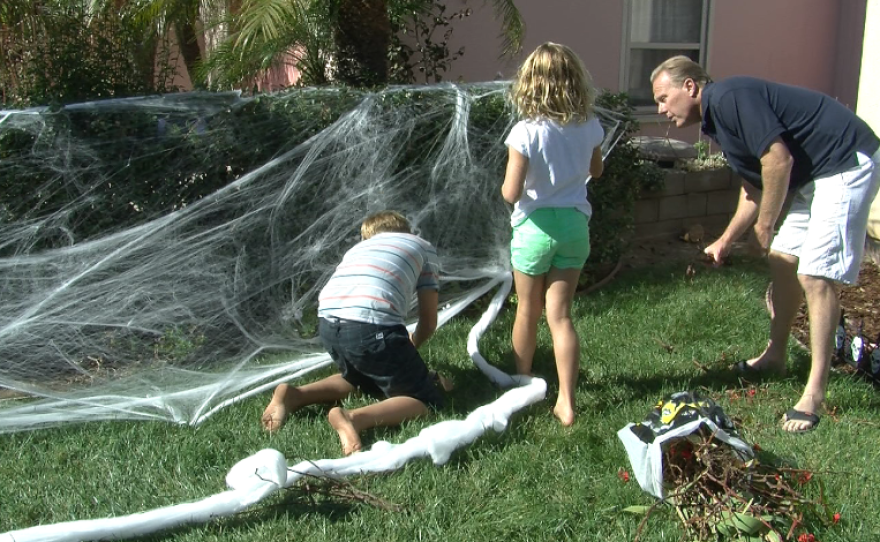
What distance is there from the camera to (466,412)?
4.20 metres

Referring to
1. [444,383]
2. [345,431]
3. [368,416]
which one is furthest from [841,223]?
[345,431]

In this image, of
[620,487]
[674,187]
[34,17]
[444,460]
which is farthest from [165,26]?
[620,487]

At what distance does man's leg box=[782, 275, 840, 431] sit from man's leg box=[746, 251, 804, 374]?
1.47ft

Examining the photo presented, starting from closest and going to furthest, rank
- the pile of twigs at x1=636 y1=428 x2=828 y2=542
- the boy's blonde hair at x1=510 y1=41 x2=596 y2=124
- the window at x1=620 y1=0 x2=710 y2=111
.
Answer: the pile of twigs at x1=636 y1=428 x2=828 y2=542, the boy's blonde hair at x1=510 y1=41 x2=596 y2=124, the window at x1=620 y1=0 x2=710 y2=111

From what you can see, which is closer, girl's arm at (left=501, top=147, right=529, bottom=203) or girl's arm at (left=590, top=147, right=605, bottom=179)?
girl's arm at (left=501, top=147, right=529, bottom=203)

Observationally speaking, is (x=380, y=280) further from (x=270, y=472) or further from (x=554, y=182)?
(x=270, y=472)

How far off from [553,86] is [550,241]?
2.24 ft

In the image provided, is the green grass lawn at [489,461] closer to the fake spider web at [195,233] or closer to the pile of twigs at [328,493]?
the pile of twigs at [328,493]

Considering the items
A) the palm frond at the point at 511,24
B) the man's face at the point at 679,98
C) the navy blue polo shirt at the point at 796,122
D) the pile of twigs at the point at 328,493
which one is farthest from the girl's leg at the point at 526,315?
A: the palm frond at the point at 511,24

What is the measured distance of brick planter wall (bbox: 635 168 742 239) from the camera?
7309 millimetres

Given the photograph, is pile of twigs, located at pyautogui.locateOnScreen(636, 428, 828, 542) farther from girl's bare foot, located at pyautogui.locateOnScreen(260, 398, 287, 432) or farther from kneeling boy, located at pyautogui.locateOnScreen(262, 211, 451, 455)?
girl's bare foot, located at pyautogui.locateOnScreen(260, 398, 287, 432)

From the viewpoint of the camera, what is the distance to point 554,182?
3980mm

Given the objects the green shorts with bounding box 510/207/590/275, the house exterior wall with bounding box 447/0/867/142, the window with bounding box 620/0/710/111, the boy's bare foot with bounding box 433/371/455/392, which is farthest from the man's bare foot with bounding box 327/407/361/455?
the window with bounding box 620/0/710/111

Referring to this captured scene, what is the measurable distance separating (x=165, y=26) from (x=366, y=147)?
2.60 m
